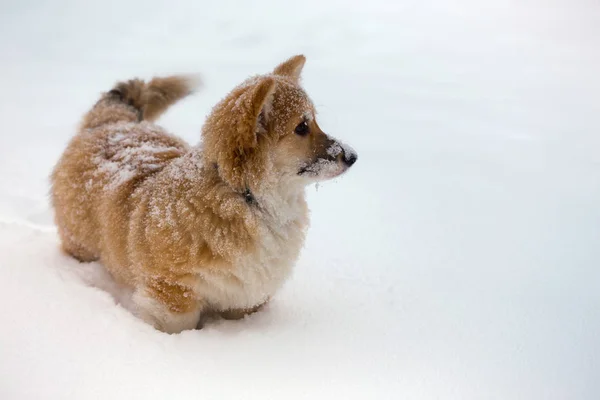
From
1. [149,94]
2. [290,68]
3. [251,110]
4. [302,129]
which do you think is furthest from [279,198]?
[149,94]

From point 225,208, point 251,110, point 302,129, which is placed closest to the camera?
point 251,110

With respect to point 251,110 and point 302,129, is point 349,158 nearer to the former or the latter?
point 302,129

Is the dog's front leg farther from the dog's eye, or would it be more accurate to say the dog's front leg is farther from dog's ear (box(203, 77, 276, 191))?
the dog's eye

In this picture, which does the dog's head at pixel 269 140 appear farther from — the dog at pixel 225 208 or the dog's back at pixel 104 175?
the dog's back at pixel 104 175

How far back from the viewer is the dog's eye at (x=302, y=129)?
2.46 metres

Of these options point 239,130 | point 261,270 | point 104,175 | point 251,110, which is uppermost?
point 251,110

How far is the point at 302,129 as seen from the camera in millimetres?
2473

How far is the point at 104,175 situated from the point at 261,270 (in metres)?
1.24

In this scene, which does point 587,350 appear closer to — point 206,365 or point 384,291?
point 384,291

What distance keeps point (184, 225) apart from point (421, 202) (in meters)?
2.38

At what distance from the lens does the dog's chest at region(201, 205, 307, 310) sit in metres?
→ 2.45

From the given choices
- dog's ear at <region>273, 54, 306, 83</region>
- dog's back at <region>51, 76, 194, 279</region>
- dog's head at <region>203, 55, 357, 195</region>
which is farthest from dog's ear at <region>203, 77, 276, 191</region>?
dog's back at <region>51, 76, 194, 279</region>

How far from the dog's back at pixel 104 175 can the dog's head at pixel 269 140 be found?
671 millimetres

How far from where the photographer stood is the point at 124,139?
3.05 metres
